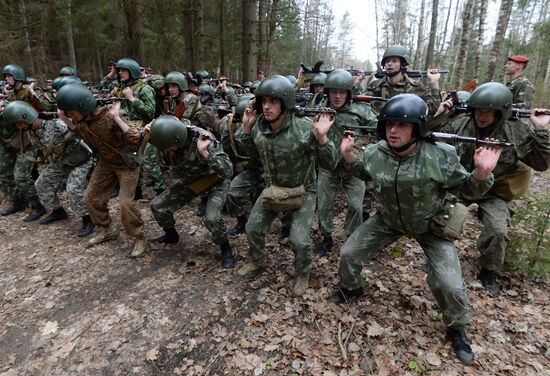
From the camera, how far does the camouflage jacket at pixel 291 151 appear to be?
426 cm

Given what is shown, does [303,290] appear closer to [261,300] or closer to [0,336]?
[261,300]

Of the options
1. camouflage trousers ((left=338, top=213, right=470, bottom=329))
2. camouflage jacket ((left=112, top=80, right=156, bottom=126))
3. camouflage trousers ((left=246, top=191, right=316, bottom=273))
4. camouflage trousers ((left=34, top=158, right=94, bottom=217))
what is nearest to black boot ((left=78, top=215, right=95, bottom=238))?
camouflage trousers ((left=34, top=158, right=94, bottom=217))

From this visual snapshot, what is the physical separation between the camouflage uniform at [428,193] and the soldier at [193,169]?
201 centimetres

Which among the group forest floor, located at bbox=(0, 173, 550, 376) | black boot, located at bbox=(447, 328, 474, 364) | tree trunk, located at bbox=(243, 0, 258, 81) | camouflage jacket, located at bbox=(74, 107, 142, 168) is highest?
tree trunk, located at bbox=(243, 0, 258, 81)

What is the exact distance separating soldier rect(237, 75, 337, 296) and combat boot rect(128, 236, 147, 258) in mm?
1977

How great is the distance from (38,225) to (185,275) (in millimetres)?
3696

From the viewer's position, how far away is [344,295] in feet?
14.3

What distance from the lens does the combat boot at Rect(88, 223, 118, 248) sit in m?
5.69

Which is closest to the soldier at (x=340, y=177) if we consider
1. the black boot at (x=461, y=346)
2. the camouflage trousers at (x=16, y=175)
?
the black boot at (x=461, y=346)

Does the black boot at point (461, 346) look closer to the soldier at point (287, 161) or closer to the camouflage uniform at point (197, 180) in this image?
the soldier at point (287, 161)

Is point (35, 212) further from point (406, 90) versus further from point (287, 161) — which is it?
point (406, 90)

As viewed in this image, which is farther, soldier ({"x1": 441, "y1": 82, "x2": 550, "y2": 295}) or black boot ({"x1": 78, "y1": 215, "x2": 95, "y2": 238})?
black boot ({"x1": 78, "y1": 215, "x2": 95, "y2": 238})

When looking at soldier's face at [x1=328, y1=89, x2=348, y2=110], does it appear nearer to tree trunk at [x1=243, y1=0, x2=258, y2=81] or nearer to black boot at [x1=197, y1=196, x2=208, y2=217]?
black boot at [x1=197, y1=196, x2=208, y2=217]

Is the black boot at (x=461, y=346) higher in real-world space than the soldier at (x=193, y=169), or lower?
lower
